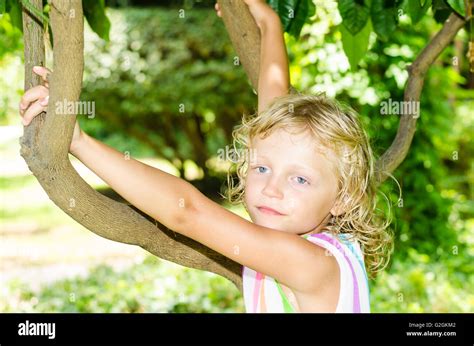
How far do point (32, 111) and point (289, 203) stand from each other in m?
0.58

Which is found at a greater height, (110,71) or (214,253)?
(110,71)

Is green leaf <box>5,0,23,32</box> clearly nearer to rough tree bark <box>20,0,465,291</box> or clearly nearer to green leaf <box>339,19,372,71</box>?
rough tree bark <box>20,0,465,291</box>

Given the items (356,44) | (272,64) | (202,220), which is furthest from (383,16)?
(202,220)

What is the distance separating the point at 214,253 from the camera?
1.97m

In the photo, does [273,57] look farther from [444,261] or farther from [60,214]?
[60,214]

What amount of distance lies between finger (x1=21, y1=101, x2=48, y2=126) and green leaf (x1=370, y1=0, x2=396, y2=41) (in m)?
1.20

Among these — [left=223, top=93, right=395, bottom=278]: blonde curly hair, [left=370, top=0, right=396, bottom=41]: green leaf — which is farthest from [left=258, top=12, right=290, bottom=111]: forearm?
[left=370, top=0, right=396, bottom=41]: green leaf

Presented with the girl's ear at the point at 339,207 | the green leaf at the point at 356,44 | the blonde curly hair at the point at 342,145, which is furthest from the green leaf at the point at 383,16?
the girl's ear at the point at 339,207

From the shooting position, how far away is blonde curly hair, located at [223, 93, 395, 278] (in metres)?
1.65

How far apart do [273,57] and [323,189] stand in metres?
0.60

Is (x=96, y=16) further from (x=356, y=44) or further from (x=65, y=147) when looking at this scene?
(x=65, y=147)

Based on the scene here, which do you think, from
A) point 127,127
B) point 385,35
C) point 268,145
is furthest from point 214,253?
point 127,127

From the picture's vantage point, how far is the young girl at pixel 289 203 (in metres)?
1.37

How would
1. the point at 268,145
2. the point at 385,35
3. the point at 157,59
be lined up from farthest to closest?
the point at 157,59, the point at 385,35, the point at 268,145
